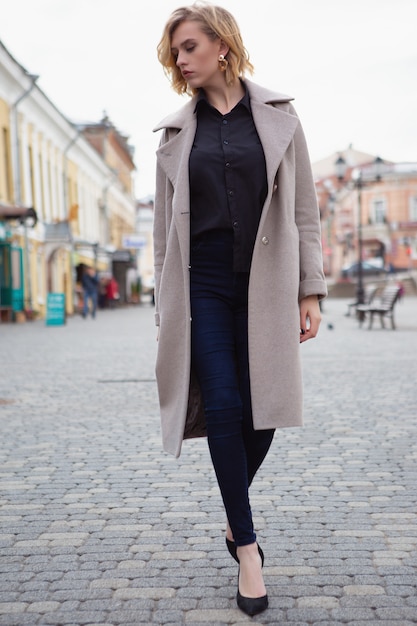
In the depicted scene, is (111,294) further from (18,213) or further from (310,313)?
(310,313)

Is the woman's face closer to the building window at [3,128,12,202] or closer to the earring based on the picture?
the earring

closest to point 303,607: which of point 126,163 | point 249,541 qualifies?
point 249,541

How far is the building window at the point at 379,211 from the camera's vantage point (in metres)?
73.6

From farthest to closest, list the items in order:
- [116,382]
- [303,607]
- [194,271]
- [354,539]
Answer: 1. [116,382]
2. [354,539]
3. [194,271]
4. [303,607]

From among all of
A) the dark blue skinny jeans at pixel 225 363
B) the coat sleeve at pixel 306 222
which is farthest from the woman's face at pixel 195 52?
the dark blue skinny jeans at pixel 225 363

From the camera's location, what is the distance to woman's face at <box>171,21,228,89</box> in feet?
9.80

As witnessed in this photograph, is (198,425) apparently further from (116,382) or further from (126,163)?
(126,163)

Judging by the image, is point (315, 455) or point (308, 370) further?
point (308, 370)

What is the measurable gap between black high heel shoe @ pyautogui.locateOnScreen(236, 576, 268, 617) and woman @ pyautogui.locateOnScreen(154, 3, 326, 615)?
4 cm

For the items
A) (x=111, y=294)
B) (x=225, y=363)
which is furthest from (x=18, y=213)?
(x=225, y=363)

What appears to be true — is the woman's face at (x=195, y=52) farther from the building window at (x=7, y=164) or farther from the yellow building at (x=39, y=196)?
the building window at (x=7, y=164)

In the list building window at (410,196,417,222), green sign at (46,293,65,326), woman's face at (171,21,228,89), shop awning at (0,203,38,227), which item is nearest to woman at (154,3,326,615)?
woman's face at (171,21,228,89)

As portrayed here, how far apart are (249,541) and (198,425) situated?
446 mm

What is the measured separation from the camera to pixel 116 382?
9.52 metres
